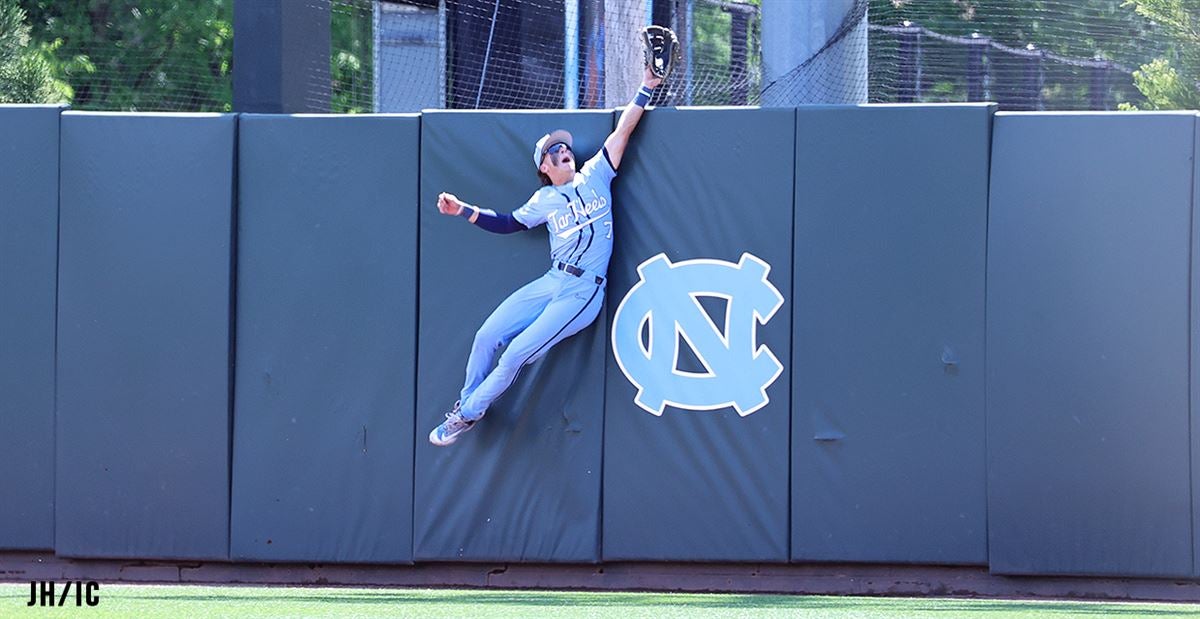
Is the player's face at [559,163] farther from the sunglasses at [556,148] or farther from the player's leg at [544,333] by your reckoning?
the player's leg at [544,333]

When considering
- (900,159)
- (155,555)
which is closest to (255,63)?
(155,555)

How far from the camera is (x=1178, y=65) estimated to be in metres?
13.1

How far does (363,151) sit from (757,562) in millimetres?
3055

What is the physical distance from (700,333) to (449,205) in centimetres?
146

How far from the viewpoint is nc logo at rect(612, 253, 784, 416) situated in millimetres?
7734

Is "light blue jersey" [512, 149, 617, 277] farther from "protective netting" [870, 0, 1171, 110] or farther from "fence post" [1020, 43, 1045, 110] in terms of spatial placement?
"fence post" [1020, 43, 1045, 110]

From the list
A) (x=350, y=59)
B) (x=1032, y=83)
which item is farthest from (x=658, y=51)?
(x=350, y=59)

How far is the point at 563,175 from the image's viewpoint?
25.3ft

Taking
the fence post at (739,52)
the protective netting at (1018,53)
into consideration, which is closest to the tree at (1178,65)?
the protective netting at (1018,53)

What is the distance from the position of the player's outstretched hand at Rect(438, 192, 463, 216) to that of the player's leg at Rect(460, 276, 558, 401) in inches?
23.1

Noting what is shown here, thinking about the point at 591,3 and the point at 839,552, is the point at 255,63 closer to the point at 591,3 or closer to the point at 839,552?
the point at 839,552

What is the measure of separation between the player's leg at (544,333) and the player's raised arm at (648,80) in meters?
0.71

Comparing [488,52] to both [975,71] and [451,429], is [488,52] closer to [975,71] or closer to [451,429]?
[975,71]

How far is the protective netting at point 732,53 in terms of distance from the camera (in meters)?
9.59
